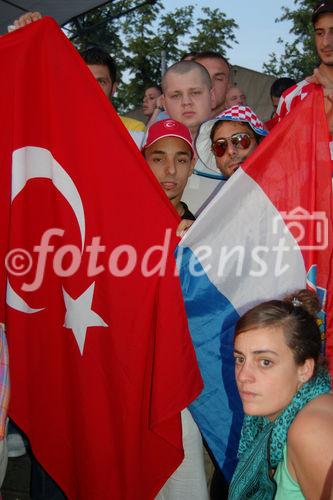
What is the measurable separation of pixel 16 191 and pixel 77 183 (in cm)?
29

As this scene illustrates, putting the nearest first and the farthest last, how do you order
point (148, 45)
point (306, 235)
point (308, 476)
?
point (308, 476) < point (306, 235) < point (148, 45)

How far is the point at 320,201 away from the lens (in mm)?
2631

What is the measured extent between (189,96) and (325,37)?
0.96 m

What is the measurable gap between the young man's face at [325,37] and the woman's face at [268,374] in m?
2.40

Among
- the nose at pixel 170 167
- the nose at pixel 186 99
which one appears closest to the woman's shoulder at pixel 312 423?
the nose at pixel 170 167

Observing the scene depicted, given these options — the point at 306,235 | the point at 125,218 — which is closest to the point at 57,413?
the point at 125,218

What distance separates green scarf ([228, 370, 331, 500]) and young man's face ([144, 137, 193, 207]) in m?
1.45

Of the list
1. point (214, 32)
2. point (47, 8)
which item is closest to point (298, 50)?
point (214, 32)

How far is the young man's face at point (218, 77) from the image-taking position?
4.94 meters

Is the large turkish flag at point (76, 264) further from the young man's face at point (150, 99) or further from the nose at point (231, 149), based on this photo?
the young man's face at point (150, 99)

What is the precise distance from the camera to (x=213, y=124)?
331cm

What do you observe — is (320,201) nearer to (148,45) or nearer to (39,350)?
(39,350)

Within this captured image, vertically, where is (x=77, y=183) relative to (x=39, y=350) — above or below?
above

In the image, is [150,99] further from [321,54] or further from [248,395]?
[248,395]
